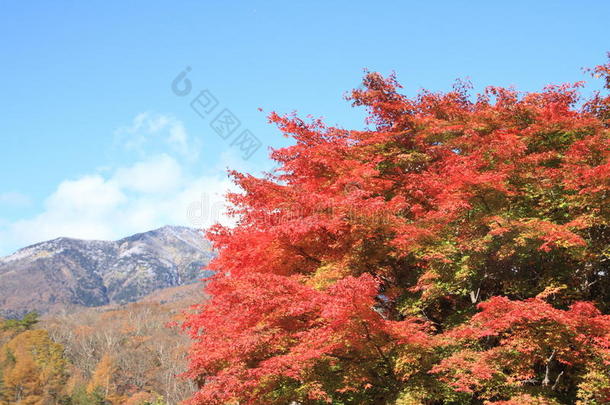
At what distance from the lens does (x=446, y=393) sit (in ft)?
30.8

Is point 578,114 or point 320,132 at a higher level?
point 320,132

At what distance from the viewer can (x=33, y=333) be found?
74000 millimetres

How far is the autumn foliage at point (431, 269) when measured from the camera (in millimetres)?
8875

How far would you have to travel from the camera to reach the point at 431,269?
10.4 m

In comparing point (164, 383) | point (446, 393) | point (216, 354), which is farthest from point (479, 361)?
point (164, 383)

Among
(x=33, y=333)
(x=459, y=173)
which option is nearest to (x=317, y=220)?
(x=459, y=173)

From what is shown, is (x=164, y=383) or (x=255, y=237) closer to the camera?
(x=255, y=237)

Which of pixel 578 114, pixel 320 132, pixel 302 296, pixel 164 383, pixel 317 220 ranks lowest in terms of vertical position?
pixel 164 383

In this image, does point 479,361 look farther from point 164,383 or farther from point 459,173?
point 164,383

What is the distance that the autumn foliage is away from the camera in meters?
8.88

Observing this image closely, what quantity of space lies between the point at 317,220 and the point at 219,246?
4.16 meters

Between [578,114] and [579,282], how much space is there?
4867mm

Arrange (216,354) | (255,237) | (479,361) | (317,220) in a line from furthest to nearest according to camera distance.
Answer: (255,237) → (317,220) → (216,354) → (479,361)

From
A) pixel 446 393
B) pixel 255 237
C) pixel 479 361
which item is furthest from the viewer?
pixel 255 237
